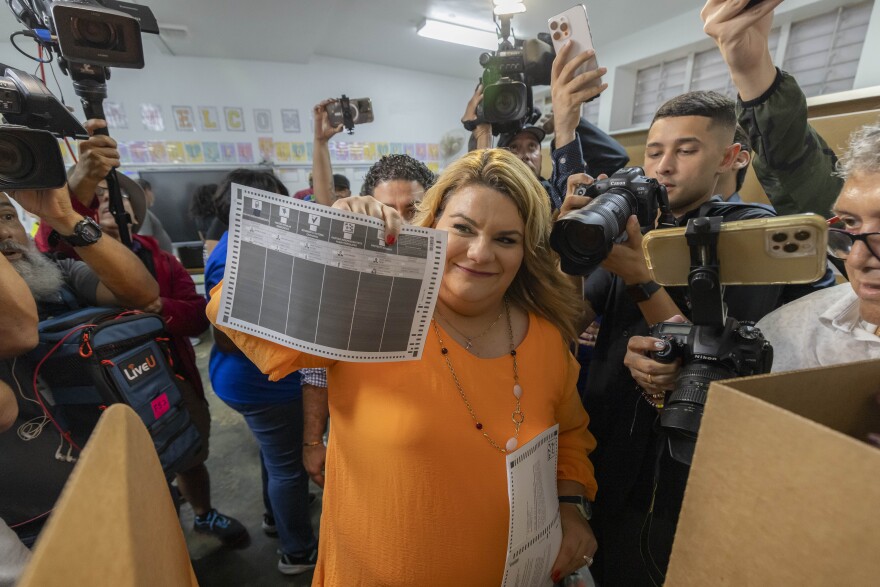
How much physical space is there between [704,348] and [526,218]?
420 millimetres

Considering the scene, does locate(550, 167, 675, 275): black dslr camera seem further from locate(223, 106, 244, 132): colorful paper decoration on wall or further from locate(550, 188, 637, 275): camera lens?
locate(223, 106, 244, 132): colorful paper decoration on wall

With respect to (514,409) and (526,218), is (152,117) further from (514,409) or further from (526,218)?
(514,409)

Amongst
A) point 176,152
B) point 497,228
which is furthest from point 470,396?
point 176,152

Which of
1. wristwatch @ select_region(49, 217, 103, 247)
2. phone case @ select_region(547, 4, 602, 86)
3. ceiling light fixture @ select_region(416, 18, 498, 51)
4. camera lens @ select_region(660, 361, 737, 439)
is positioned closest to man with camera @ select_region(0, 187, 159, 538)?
wristwatch @ select_region(49, 217, 103, 247)

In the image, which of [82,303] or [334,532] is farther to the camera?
[82,303]

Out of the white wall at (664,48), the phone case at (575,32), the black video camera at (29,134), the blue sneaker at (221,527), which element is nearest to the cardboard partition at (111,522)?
the black video camera at (29,134)

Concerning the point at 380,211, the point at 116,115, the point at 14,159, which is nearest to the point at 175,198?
the point at 116,115

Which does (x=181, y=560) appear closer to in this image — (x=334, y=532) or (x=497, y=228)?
(x=334, y=532)

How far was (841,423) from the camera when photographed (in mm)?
390

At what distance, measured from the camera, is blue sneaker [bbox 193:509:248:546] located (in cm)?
170

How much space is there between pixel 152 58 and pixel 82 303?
4805 mm

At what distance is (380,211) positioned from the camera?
62 centimetres

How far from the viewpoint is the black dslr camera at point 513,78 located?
1.36 meters

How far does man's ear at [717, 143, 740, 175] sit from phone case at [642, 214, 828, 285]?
71 cm
